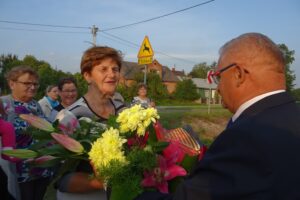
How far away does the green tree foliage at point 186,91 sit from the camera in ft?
176

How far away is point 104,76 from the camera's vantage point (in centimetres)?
290

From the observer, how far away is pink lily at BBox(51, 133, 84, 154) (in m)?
1.99

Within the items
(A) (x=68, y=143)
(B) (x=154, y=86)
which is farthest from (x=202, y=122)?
(B) (x=154, y=86)

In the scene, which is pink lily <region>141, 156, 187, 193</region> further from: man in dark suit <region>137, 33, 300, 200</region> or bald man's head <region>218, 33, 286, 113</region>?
bald man's head <region>218, 33, 286, 113</region>

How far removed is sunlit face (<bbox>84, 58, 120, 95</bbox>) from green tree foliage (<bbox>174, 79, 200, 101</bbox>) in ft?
164

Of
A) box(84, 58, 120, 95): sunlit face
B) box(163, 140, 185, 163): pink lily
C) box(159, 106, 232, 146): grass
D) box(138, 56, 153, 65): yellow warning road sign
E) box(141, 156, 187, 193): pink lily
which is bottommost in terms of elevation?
box(159, 106, 232, 146): grass

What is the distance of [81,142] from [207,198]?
2.96 feet

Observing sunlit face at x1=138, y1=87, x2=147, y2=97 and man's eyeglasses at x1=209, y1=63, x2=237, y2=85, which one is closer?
man's eyeglasses at x1=209, y1=63, x2=237, y2=85

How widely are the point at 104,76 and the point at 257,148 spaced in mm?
1714

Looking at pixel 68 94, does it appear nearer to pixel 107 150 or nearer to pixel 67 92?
pixel 67 92

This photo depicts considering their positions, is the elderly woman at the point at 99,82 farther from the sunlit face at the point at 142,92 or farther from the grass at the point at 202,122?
the grass at the point at 202,122

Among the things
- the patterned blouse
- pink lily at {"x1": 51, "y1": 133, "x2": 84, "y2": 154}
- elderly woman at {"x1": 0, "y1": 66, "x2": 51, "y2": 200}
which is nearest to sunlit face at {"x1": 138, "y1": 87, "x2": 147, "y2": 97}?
elderly woman at {"x1": 0, "y1": 66, "x2": 51, "y2": 200}

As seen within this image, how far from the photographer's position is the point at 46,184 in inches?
164

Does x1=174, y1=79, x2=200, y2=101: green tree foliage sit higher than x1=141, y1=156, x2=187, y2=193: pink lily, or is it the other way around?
x1=174, y1=79, x2=200, y2=101: green tree foliage
